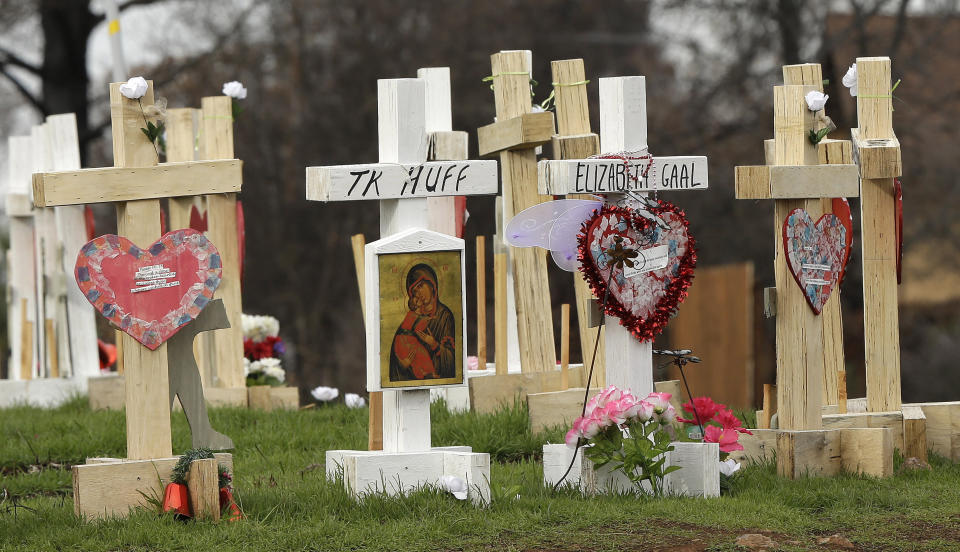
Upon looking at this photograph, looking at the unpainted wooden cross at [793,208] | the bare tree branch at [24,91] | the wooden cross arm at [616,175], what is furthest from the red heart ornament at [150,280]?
the bare tree branch at [24,91]

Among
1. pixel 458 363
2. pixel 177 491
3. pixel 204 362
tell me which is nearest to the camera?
pixel 177 491

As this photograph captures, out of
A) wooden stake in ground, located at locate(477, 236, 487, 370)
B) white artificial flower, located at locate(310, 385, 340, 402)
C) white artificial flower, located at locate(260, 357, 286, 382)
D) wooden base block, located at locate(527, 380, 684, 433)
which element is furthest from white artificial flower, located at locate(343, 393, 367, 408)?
wooden base block, located at locate(527, 380, 684, 433)

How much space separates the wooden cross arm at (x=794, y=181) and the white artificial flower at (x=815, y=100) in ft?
1.05

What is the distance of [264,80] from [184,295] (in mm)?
15111

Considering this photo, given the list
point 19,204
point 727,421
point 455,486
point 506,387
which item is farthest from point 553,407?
point 19,204

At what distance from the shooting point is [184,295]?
6152 mm

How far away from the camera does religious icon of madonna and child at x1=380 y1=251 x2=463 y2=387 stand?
6.19 metres

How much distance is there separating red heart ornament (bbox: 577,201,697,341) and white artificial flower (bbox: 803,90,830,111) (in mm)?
1006

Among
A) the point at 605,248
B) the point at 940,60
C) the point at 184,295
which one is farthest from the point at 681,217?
the point at 940,60

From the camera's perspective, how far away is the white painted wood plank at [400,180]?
6125 millimetres

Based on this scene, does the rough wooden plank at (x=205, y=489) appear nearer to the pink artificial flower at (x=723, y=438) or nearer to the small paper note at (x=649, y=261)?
the small paper note at (x=649, y=261)

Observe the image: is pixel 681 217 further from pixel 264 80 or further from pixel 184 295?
pixel 264 80

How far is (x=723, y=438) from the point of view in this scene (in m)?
6.67

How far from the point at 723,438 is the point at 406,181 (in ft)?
6.71
